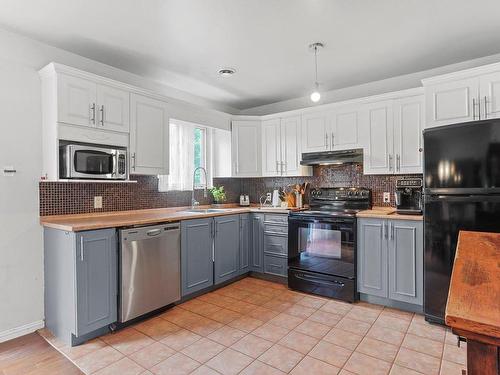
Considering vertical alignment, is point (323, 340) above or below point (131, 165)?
below

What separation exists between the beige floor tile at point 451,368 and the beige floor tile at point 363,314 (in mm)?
717

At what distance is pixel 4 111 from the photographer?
2492 millimetres

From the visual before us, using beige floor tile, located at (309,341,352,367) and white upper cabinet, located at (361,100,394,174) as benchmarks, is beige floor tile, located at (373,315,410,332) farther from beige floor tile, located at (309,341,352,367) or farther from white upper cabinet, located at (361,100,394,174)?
white upper cabinet, located at (361,100,394,174)

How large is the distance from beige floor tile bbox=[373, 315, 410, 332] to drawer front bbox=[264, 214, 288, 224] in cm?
147

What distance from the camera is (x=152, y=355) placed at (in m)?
2.21

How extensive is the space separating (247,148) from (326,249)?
1.87m

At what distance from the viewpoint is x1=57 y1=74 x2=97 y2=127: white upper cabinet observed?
8.34 feet

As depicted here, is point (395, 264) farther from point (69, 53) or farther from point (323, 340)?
point (69, 53)

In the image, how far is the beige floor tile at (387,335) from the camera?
2404mm

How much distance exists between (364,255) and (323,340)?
112 cm

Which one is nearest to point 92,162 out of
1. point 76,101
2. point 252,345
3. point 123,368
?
point 76,101

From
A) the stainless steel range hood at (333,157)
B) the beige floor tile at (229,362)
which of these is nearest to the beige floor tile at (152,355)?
the beige floor tile at (229,362)

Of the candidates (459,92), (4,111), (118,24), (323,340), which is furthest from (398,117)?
(4,111)

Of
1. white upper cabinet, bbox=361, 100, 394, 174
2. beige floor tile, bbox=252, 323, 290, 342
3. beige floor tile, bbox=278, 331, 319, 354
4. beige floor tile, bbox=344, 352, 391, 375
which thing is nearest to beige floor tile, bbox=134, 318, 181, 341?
beige floor tile, bbox=252, 323, 290, 342
